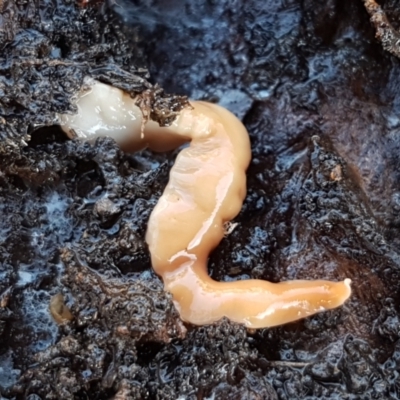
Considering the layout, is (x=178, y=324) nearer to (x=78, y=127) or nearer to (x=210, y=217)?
(x=210, y=217)

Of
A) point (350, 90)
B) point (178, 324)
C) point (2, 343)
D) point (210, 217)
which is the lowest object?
point (2, 343)

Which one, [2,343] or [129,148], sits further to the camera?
[129,148]

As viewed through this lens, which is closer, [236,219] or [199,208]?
[199,208]

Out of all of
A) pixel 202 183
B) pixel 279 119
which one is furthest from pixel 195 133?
pixel 279 119
